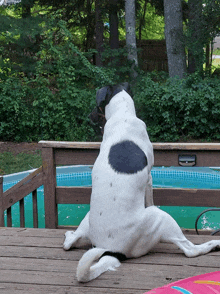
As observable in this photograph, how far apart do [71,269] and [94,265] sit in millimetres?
170

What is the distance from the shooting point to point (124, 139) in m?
2.21

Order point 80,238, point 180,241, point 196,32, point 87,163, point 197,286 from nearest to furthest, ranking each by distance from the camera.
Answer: point 197,286 → point 180,241 → point 80,238 → point 87,163 → point 196,32

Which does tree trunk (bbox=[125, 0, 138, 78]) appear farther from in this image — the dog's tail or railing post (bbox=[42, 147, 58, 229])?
the dog's tail

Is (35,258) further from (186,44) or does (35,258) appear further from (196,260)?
(186,44)

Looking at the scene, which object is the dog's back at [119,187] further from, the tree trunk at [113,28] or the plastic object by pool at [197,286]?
the tree trunk at [113,28]

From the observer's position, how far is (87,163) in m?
2.80

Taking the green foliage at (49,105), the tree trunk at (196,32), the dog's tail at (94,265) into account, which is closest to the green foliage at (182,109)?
the tree trunk at (196,32)

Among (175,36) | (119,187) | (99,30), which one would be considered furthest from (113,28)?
(119,187)

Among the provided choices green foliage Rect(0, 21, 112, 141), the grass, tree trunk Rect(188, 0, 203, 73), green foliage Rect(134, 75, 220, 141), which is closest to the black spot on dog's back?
the grass

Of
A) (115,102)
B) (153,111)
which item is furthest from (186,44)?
(115,102)

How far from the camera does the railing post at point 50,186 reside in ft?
9.28

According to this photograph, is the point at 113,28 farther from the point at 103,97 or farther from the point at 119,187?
the point at 119,187

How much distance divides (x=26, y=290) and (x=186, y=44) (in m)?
9.37

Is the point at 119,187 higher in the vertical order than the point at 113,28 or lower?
lower
